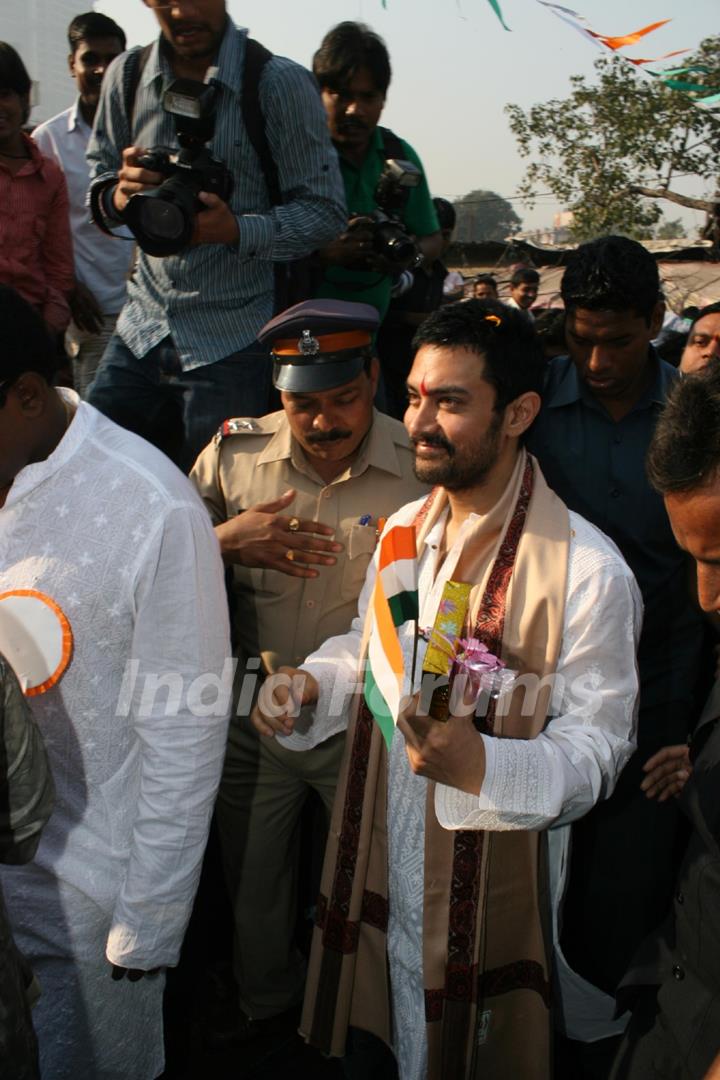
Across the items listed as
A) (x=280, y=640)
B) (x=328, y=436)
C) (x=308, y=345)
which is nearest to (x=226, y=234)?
(x=308, y=345)

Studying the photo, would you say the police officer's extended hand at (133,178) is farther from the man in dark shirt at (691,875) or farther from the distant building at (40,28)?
the distant building at (40,28)

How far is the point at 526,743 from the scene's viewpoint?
1.80 metres

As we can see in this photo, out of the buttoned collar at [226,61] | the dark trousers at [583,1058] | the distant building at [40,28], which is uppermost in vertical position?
the distant building at [40,28]

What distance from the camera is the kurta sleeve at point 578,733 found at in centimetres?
175

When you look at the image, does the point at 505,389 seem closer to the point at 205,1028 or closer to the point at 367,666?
the point at 367,666

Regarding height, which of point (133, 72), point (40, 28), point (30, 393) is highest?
point (40, 28)

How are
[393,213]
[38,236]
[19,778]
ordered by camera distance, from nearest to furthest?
[19,778]
[393,213]
[38,236]

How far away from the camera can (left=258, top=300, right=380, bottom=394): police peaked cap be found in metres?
2.67

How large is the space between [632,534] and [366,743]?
95cm

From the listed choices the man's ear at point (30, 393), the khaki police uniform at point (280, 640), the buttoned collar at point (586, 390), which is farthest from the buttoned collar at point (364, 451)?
the man's ear at point (30, 393)

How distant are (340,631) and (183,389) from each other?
979 mm

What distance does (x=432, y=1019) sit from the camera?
2057mm

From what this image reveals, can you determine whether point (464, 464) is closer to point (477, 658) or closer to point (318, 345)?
point (477, 658)

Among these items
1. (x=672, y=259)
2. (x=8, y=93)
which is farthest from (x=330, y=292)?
(x=672, y=259)
